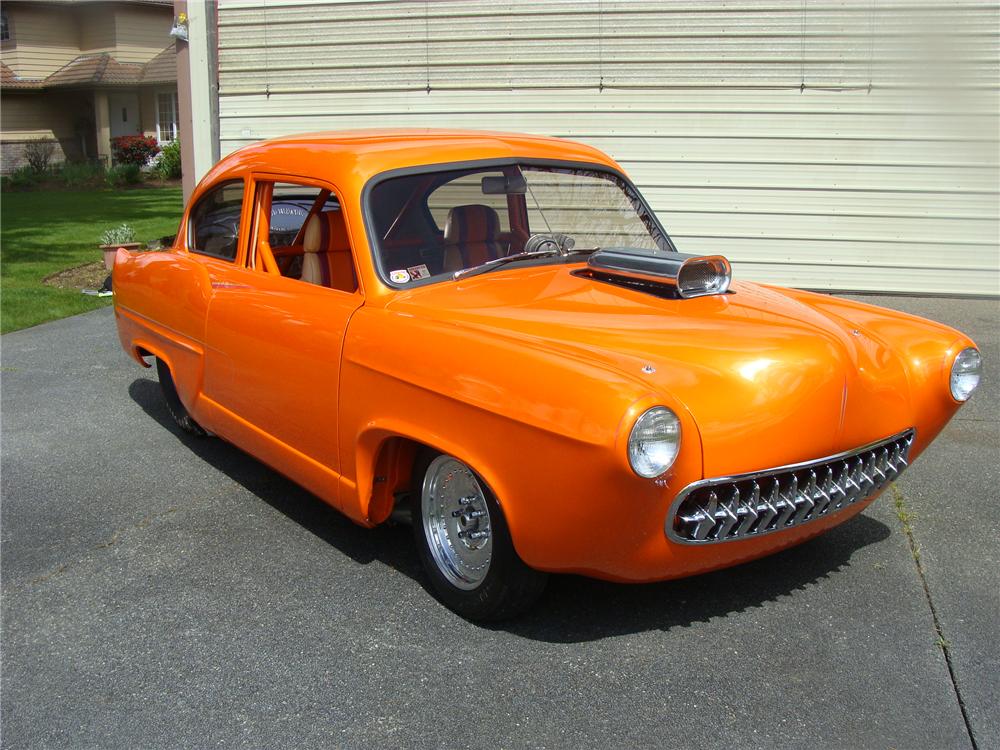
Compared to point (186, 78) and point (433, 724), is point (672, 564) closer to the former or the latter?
point (433, 724)

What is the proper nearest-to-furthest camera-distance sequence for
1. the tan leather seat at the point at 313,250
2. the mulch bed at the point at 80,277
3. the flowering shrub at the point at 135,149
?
the tan leather seat at the point at 313,250, the mulch bed at the point at 80,277, the flowering shrub at the point at 135,149

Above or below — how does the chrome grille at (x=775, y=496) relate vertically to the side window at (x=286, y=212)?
below

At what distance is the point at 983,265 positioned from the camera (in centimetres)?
Answer: 923

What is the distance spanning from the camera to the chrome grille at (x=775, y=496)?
3078 mm

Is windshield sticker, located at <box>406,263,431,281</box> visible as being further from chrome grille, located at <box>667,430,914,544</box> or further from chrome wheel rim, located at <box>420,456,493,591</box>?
chrome grille, located at <box>667,430,914,544</box>

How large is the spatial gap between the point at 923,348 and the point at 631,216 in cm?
158

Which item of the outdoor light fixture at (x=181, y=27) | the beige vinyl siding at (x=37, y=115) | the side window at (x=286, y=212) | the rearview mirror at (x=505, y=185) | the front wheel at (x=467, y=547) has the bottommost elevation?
A: the front wheel at (x=467, y=547)

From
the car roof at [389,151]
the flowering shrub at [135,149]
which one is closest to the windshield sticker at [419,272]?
the car roof at [389,151]

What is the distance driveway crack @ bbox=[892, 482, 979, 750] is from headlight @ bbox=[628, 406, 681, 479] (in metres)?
1.19

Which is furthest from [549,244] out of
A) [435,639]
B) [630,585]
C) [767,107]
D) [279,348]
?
[767,107]

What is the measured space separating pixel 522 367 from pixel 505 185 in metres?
1.44

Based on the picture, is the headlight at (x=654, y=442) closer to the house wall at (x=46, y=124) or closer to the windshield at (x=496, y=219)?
the windshield at (x=496, y=219)

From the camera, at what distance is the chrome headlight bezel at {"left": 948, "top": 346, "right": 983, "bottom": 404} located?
376 centimetres

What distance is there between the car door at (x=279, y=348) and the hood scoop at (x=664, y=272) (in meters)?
1.01
